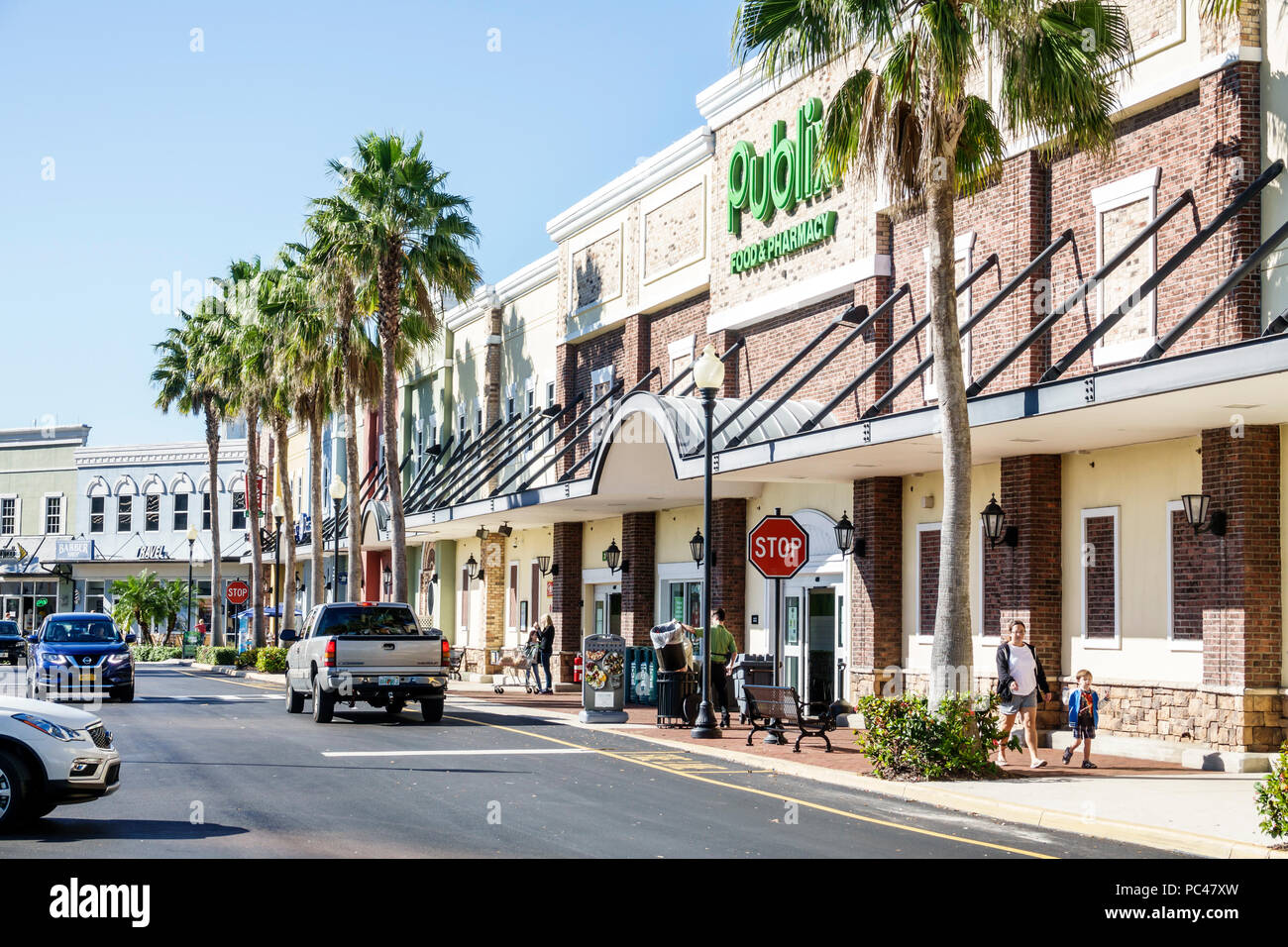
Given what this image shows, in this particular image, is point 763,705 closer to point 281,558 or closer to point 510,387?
point 510,387

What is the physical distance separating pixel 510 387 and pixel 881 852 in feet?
98.7

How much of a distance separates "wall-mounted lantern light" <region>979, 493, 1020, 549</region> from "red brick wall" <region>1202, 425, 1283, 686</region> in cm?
354

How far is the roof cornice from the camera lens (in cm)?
3003

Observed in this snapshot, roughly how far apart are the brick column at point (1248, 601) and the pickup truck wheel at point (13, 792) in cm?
1280

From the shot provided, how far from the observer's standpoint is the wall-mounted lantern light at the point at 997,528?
66.3ft

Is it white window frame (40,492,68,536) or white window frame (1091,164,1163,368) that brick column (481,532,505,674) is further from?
white window frame (40,492,68,536)

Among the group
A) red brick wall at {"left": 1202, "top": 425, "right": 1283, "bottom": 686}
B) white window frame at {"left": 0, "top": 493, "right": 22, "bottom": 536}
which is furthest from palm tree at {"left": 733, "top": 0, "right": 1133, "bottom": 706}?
white window frame at {"left": 0, "top": 493, "right": 22, "bottom": 536}

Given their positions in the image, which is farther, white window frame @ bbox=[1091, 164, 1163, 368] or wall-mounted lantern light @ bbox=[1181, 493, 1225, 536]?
white window frame @ bbox=[1091, 164, 1163, 368]

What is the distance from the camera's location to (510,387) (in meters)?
40.0

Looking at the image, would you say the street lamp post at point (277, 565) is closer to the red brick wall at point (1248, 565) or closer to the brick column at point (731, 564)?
the brick column at point (731, 564)

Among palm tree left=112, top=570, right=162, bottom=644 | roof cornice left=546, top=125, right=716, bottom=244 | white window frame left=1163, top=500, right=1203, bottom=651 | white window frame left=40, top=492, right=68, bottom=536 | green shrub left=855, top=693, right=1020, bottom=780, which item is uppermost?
roof cornice left=546, top=125, right=716, bottom=244

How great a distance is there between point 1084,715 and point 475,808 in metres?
→ 7.65

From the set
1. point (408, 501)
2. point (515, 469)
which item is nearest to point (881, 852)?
point (515, 469)

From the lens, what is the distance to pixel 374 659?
22.6m
